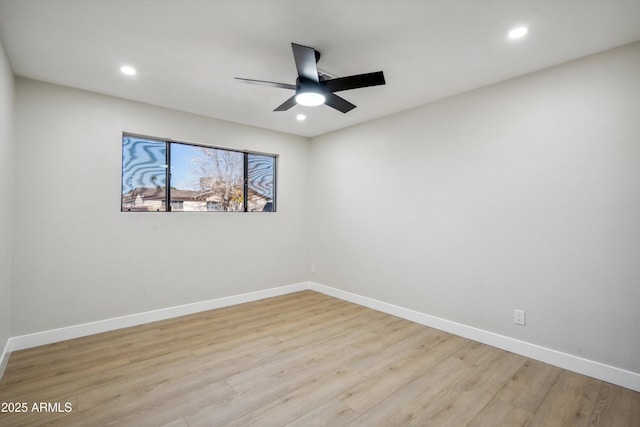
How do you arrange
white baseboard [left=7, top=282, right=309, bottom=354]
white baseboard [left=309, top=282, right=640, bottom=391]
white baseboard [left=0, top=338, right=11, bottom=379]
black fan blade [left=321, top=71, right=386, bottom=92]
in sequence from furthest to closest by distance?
white baseboard [left=7, top=282, right=309, bottom=354], white baseboard [left=0, top=338, right=11, bottom=379], white baseboard [left=309, top=282, right=640, bottom=391], black fan blade [left=321, top=71, right=386, bottom=92]

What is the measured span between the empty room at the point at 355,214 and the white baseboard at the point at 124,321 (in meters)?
0.02

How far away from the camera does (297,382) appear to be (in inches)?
91.6

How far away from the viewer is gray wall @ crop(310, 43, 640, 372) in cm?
233

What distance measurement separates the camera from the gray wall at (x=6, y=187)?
234 cm

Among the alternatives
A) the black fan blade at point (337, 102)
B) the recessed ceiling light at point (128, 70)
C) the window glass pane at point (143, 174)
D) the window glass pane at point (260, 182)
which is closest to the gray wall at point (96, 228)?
the window glass pane at point (143, 174)

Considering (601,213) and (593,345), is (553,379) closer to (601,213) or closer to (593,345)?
(593,345)

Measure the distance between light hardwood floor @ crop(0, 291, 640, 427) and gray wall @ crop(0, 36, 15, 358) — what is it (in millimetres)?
474

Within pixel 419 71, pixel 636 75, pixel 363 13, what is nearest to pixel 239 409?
pixel 363 13

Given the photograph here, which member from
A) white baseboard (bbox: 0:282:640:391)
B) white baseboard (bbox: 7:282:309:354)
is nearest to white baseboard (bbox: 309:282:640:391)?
white baseboard (bbox: 0:282:640:391)

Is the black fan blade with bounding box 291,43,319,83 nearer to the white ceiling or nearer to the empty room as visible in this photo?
the empty room

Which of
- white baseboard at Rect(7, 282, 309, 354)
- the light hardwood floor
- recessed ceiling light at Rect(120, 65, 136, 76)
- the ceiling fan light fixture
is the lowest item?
the light hardwood floor

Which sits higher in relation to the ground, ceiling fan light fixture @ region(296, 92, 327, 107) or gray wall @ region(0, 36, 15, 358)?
ceiling fan light fixture @ region(296, 92, 327, 107)

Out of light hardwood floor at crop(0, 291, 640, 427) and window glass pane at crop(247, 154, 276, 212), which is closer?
light hardwood floor at crop(0, 291, 640, 427)

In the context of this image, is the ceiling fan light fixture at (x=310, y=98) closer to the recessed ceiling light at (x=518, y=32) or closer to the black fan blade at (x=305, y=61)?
the black fan blade at (x=305, y=61)
